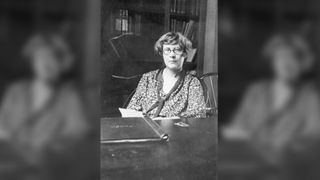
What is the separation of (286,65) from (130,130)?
1307 millimetres

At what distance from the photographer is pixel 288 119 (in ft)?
12.6

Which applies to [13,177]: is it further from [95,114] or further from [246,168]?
[246,168]

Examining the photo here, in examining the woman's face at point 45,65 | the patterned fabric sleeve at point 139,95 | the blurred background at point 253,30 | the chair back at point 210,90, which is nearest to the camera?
the woman's face at point 45,65

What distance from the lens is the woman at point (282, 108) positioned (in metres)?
3.74

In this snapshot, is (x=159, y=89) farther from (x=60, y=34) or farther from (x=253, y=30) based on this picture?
(x=60, y=34)

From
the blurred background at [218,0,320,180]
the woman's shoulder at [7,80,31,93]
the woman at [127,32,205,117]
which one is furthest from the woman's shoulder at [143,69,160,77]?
the woman's shoulder at [7,80,31,93]

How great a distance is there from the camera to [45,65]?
3.30 metres

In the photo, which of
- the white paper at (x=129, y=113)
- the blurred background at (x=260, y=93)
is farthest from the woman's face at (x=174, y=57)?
the white paper at (x=129, y=113)

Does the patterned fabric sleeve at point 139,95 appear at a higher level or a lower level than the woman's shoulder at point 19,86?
lower

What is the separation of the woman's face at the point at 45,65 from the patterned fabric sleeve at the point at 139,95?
797 millimetres

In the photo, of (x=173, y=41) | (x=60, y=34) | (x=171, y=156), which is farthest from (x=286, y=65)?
(x=60, y=34)

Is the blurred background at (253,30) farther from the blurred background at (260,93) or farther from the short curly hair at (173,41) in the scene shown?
the short curly hair at (173,41)

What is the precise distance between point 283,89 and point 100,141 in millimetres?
1460

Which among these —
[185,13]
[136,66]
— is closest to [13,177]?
[136,66]
